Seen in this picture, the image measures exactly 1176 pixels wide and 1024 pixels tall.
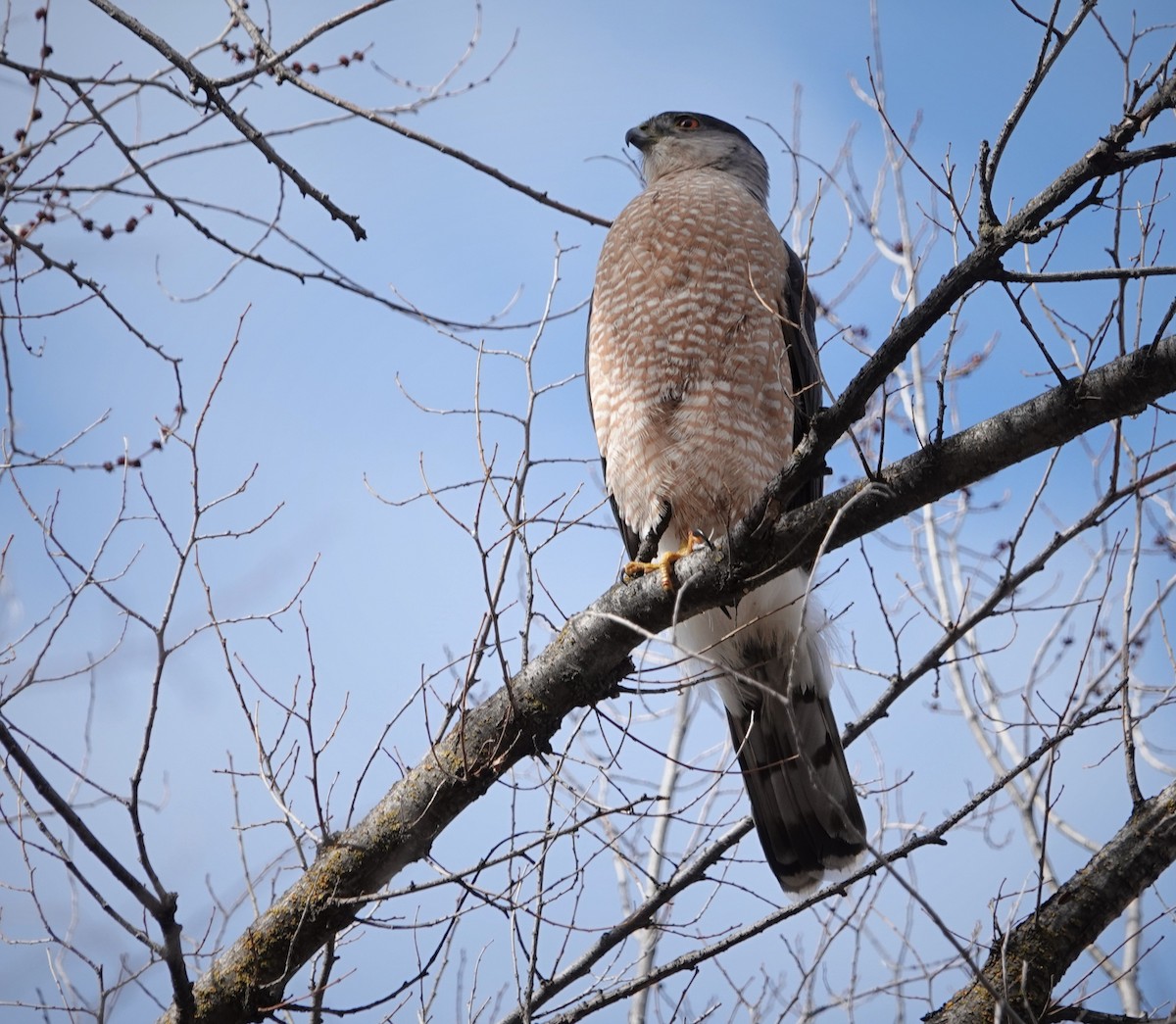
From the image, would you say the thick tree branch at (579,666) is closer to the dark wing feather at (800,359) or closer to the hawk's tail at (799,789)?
the hawk's tail at (799,789)

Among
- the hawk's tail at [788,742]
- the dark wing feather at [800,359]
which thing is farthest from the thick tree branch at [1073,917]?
the dark wing feather at [800,359]

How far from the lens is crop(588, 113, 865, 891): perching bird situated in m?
3.59

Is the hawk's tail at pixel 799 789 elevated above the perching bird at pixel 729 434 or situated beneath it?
situated beneath

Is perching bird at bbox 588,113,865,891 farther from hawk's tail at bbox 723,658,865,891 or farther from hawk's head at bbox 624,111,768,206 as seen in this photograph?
hawk's head at bbox 624,111,768,206

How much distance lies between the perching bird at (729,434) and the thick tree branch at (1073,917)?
93cm

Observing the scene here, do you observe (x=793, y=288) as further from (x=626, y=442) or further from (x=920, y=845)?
(x=920, y=845)

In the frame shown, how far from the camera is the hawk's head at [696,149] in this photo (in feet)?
15.3

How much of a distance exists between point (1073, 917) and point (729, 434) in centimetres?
167

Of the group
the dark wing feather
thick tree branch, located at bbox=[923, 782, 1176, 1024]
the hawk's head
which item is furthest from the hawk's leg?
the hawk's head

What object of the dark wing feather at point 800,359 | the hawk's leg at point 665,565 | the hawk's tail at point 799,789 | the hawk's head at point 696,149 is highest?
the hawk's head at point 696,149

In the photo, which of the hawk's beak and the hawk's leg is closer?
the hawk's leg

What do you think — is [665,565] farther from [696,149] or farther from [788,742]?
[696,149]

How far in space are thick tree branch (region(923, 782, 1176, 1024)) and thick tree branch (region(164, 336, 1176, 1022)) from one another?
0.93 m

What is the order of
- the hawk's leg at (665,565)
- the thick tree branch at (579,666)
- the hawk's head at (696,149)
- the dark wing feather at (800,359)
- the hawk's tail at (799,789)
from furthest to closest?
the hawk's head at (696,149) → the dark wing feather at (800,359) → the hawk's tail at (799,789) → the hawk's leg at (665,565) → the thick tree branch at (579,666)
